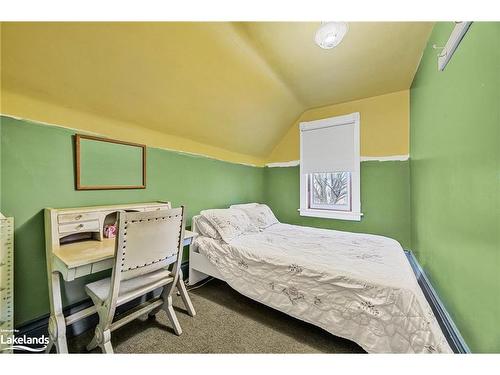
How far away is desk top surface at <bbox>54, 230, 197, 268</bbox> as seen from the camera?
110 centimetres

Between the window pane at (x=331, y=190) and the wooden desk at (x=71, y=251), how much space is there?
264 cm

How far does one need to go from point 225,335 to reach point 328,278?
895 mm

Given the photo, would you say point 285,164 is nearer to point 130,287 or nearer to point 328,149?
point 328,149

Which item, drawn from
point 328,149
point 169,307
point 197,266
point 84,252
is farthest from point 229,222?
point 328,149

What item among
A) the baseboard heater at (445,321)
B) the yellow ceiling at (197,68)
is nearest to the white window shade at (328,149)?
the yellow ceiling at (197,68)

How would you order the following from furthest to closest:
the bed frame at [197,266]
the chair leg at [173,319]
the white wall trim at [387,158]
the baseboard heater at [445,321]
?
1. the white wall trim at [387,158]
2. the bed frame at [197,266]
3. the chair leg at [173,319]
4. the baseboard heater at [445,321]

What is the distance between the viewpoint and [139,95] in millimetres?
1632

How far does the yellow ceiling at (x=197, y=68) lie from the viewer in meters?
1.20

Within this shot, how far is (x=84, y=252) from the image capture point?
1224 mm

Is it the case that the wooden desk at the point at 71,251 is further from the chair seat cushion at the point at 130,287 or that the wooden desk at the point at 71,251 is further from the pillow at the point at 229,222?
the pillow at the point at 229,222
